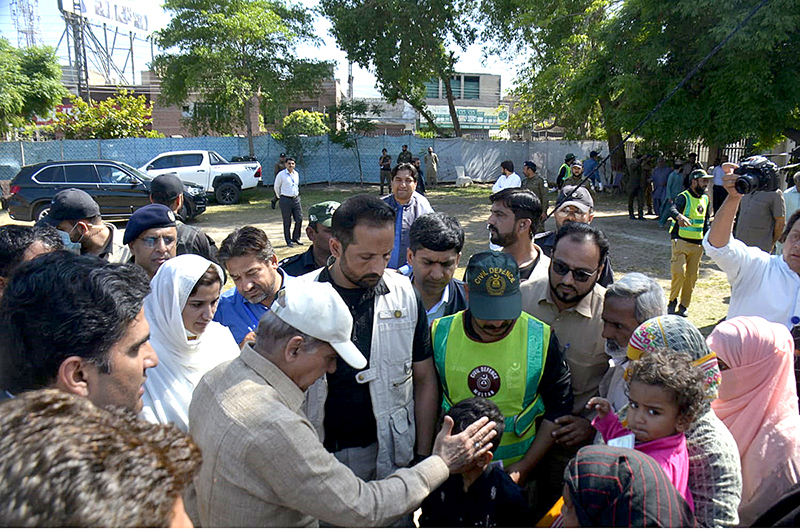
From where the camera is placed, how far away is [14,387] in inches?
59.7

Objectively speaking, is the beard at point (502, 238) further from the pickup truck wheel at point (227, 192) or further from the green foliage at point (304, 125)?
the green foliage at point (304, 125)

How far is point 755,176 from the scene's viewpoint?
289 centimetres

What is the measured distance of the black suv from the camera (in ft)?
44.1

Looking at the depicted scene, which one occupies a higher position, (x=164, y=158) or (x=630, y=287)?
(x=164, y=158)

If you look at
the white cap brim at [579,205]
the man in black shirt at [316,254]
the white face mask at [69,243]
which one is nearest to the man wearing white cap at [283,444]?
the man in black shirt at [316,254]

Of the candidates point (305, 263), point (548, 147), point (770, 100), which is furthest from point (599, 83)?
point (305, 263)

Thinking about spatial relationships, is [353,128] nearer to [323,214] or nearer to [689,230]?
[689,230]

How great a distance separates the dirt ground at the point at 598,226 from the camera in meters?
8.07

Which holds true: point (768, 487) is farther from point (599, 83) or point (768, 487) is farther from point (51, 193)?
point (51, 193)

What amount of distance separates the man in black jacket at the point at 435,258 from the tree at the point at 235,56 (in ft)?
62.6

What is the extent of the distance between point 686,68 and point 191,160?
1381cm

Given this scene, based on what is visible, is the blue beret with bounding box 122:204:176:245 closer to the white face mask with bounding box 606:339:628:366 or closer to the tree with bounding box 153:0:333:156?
the white face mask with bounding box 606:339:628:366

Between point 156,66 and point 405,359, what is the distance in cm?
2249

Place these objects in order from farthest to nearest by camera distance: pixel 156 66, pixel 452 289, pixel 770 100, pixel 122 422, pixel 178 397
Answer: pixel 156 66
pixel 770 100
pixel 452 289
pixel 178 397
pixel 122 422
